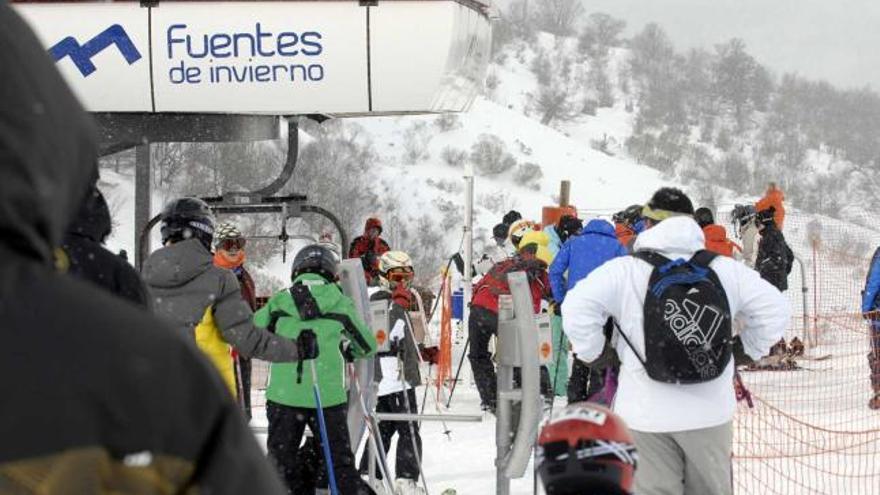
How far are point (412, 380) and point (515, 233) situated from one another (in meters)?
3.36

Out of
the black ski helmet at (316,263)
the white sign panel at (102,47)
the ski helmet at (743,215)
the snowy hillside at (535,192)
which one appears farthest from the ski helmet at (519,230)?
the black ski helmet at (316,263)

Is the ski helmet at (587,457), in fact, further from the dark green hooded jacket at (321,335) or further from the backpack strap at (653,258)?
the dark green hooded jacket at (321,335)

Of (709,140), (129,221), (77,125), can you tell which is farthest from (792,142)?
(77,125)

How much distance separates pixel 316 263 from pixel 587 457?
15.3 ft

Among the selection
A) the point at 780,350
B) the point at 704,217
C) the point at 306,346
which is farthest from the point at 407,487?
the point at 780,350

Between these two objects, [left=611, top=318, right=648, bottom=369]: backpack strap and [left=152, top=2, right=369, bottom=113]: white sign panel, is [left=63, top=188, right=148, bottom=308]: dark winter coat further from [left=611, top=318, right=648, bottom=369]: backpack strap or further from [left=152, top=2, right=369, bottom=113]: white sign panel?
[left=152, top=2, right=369, bottom=113]: white sign panel

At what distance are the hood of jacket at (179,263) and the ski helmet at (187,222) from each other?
0.03 m

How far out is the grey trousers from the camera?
4820mm

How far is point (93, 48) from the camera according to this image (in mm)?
7699

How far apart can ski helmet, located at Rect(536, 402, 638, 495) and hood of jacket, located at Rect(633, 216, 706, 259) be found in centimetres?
314

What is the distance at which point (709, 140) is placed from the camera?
80688mm

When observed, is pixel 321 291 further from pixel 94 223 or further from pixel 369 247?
pixel 369 247

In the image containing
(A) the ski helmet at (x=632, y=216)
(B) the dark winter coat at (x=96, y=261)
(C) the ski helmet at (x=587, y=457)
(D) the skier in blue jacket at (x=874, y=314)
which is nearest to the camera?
(C) the ski helmet at (x=587, y=457)

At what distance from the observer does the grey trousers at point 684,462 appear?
4.82 metres
